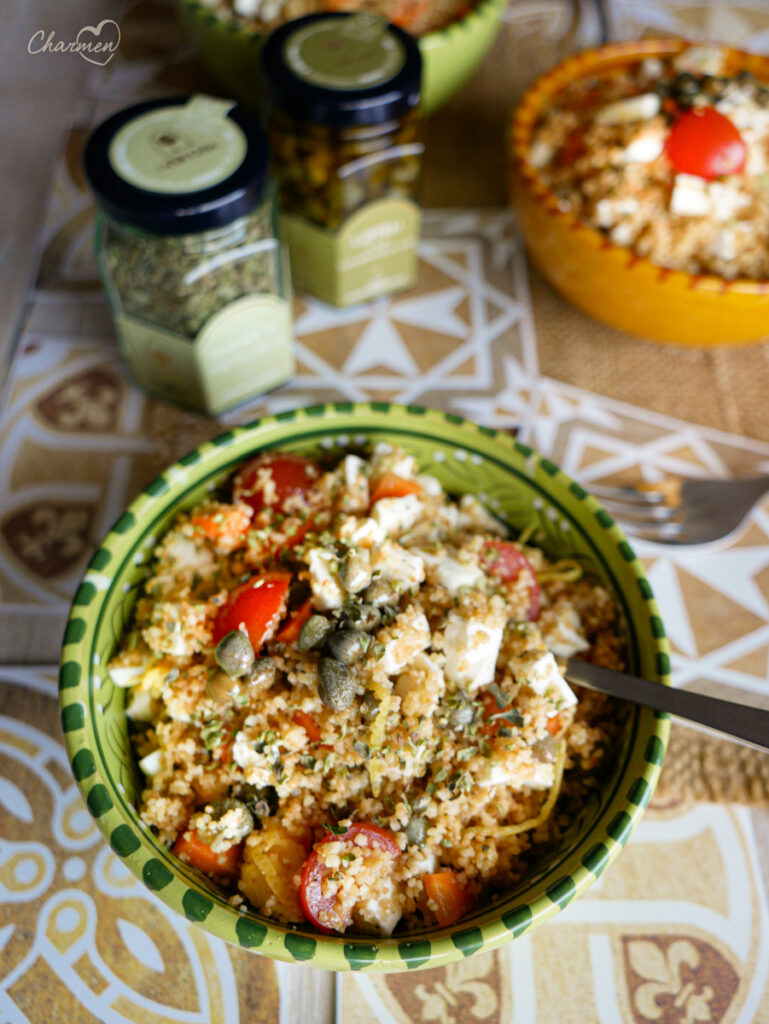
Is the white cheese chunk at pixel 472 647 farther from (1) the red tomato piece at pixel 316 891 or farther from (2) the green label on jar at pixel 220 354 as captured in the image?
(2) the green label on jar at pixel 220 354

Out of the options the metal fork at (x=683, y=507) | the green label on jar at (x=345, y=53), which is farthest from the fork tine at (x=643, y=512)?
the green label on jar at (x=345, y=53)

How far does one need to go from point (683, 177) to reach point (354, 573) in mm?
939

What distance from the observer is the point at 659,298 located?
135cm

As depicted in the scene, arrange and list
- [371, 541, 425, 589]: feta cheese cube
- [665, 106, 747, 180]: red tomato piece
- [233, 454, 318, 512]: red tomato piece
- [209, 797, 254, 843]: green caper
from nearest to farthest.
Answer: [209, 797, 254, 843]: green caper < [371, 541, 425, 589]: feta cheese cube < [233, 454, 318, 512]: red tomato piece < [665, 106, 747, 180]: red tomato piece

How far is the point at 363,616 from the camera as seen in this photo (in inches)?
36.5

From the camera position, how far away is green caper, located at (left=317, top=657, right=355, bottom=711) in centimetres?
86

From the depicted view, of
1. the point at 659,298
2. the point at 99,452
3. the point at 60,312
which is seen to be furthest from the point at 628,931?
the point at 60,312

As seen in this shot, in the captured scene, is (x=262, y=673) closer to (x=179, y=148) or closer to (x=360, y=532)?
(x=360, y=532)

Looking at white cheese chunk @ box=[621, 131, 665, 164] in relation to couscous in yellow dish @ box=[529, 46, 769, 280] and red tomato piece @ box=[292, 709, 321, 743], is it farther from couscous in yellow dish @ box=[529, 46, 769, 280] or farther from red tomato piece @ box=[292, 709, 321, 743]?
red tomato piece @ box=[292, 709, 321, 743]

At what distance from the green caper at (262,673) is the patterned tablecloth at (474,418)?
33 centimetres

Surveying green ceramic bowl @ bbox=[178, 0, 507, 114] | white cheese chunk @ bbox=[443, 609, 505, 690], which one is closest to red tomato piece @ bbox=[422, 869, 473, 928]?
white cheese chunk @ bbox=[443, 609, 505, 690]

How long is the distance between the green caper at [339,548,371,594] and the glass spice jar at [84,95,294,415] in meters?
0.48

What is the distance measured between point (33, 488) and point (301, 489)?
0.52 m

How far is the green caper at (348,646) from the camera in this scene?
88 cm
